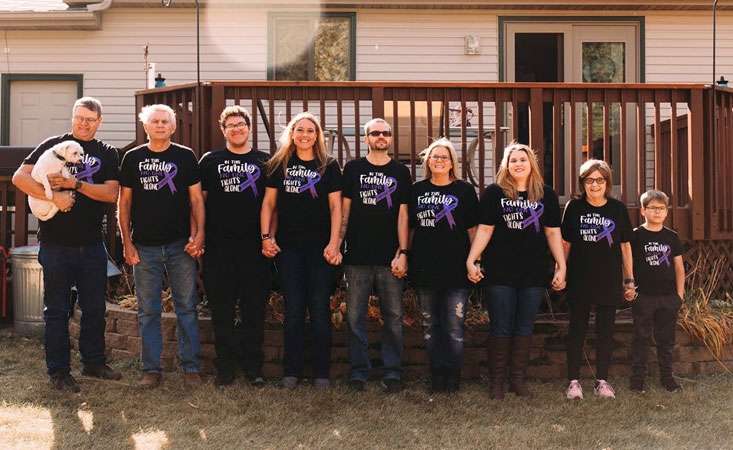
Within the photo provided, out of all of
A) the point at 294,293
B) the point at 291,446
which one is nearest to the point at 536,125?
the point at 294,293

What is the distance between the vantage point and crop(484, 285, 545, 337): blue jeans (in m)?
4.09

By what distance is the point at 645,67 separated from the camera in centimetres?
849

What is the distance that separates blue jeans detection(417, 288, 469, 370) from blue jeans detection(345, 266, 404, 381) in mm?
173

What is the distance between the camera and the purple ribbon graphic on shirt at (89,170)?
416 centimetres

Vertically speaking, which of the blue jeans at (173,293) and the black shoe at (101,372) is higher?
the blue jeans at (173,293)

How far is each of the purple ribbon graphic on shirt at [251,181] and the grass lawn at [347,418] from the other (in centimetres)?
124

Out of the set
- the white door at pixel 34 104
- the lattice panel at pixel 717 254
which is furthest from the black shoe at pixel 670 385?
the white door at pixel 34 104

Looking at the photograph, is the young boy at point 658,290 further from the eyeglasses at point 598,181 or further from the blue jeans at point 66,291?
the blue jeans at point 66,291

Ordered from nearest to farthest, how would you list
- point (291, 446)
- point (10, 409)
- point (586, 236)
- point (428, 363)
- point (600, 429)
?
1. point (291, 446)
2. point (600, 429)
3. point (10, 409)
4. point (586, 236)
5. point (428, 363)

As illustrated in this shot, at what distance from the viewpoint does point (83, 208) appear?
4.16 meters

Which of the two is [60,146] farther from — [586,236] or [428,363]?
[586,236]

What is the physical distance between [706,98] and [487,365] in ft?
8.98

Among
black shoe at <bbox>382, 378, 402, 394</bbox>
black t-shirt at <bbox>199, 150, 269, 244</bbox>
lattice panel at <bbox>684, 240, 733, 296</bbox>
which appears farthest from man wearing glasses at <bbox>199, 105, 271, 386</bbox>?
lattice panel at <bbox>684, 240, 733, 296</bbox>

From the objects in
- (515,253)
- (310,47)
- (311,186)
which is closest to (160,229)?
(311,186)
